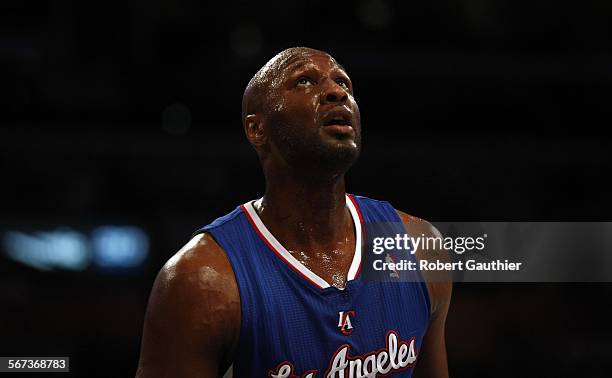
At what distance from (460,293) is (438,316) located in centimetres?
229

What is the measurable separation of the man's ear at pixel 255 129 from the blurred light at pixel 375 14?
13.5ft

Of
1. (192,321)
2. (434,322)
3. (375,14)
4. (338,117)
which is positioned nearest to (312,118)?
(338,117)

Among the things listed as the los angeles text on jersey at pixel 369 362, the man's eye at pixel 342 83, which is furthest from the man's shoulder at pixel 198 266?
the man's eye at pixel 342 83

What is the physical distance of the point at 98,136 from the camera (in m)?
5.45

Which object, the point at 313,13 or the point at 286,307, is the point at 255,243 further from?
the point at 313,13

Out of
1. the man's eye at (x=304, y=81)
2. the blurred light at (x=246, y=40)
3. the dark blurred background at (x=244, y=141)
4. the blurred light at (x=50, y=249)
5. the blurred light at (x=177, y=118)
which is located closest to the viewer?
the man's eye at (x=304, y=81)

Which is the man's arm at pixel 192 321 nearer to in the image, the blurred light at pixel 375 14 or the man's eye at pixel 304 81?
the man's eye at pixel 304 81

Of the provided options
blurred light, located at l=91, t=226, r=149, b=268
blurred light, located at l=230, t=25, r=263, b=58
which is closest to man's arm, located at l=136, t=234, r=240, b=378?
blurred light, located at l=91, t=226, r=149, b=268

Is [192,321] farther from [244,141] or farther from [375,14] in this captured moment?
[375,14]

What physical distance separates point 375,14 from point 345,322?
4.51 metres

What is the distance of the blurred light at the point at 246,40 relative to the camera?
19.4ft

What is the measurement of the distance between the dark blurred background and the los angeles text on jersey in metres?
2.40

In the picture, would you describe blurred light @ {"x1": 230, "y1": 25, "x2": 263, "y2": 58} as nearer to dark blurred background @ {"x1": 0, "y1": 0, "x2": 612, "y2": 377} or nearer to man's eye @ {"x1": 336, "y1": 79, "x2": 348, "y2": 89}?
dark blurred background @ {"x1": 0, "y1": 0, "x2": 612, "y2": 377}

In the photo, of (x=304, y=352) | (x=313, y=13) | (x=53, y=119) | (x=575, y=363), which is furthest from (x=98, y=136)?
(x=304, y=352)
